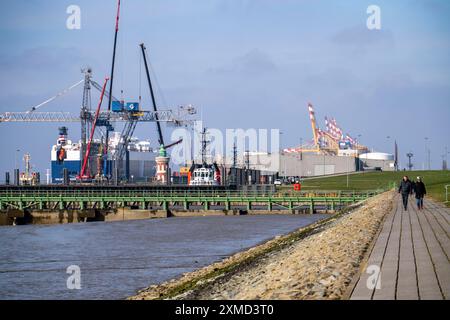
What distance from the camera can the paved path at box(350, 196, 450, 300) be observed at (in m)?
12.2

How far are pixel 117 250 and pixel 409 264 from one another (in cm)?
2472

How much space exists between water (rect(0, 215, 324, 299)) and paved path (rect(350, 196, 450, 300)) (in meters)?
7.64

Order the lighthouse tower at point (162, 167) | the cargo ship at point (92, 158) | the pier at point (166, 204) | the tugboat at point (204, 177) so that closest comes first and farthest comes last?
the pier at point (166, 204) → the tugboat at point (204, 177) → the lighthouse tower at point (162, 167) → the cargo ship at point (92, 158)

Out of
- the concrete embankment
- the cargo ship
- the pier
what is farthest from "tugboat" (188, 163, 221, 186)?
the concrete embankment

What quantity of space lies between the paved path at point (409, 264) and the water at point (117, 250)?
7.64 metres

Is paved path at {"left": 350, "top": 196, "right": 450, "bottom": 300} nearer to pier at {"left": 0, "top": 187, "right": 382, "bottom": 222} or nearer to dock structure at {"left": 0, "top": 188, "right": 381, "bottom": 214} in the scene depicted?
pier at {"left": 0, "top": 187, "right": 382, "bottom": 222}

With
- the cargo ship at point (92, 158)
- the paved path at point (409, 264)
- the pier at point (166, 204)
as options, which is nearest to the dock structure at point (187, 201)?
the pier at point (166, 204)

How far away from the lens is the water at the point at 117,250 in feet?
82.6

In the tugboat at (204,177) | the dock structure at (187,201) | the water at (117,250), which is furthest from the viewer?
the tugboat at (204,177)

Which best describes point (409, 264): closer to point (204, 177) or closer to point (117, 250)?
point (117, 250)

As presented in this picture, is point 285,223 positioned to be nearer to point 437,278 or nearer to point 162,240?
point 162,240

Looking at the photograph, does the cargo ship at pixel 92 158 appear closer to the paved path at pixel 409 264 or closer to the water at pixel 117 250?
the water at pixel 117 250
